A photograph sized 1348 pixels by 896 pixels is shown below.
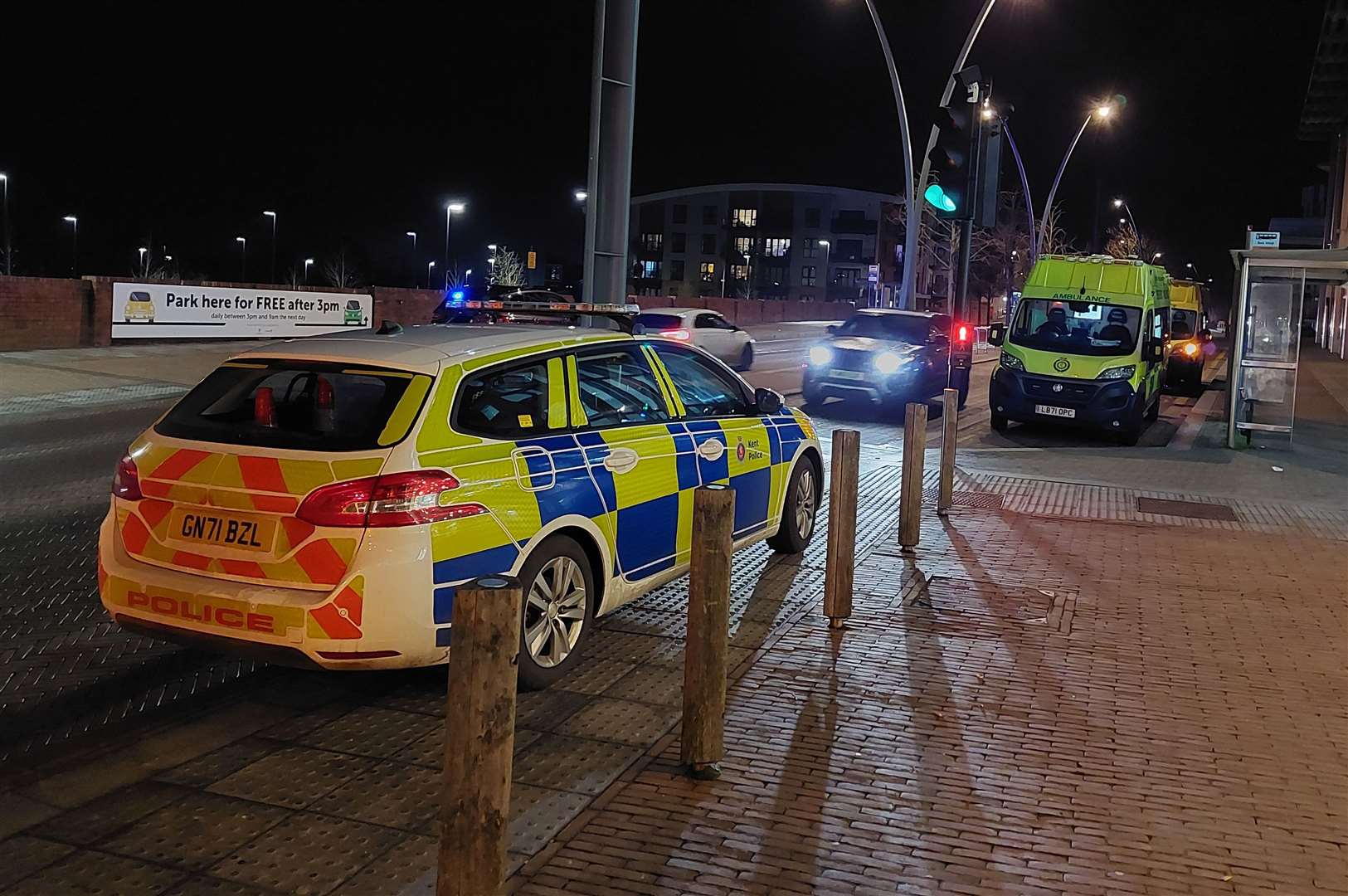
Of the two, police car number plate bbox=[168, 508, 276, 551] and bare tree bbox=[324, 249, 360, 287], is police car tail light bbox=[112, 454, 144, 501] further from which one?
bare tree bbox=[324, 249, 360, 287]

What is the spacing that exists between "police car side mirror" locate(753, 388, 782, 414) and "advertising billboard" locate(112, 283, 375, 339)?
21.0 metres

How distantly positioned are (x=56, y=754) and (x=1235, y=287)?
51.1 feet

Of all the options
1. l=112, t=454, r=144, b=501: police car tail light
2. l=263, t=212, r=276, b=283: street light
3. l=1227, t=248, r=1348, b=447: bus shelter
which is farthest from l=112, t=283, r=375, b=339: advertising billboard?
l=263, t=212, r=276, b=283: street light

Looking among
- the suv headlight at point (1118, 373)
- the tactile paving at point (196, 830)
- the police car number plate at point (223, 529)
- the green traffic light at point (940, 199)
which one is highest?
the green traffic light at point (940, 199)

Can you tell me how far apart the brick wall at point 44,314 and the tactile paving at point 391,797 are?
22.4 meters

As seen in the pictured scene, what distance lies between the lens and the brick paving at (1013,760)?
3.98 metres

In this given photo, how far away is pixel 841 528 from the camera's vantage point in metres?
6.60

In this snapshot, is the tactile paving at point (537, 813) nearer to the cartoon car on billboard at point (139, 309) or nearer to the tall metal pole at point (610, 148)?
the tall metal pole at point (610, 148)

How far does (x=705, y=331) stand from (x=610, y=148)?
45.6 feet

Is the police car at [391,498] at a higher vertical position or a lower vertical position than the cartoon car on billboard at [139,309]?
lower

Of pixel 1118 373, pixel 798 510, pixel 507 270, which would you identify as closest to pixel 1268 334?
pixel 1118 373

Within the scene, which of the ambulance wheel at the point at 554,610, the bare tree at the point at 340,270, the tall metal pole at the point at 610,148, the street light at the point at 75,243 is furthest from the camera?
the bare tree at the point at 340,270

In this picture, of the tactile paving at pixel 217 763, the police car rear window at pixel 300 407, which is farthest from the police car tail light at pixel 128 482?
the tactile paving at pixel 217 763

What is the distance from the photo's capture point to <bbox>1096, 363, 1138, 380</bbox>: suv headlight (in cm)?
1636
